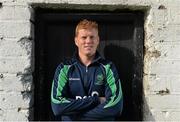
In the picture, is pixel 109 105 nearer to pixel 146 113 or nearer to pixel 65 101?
pixel 65 101

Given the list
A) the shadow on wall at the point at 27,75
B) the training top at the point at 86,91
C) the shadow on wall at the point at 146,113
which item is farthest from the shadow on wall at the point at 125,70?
the shadow on wall at the point at 27,75

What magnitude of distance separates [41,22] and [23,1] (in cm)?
26

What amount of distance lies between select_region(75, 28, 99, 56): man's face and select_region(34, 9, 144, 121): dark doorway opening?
0.35 m

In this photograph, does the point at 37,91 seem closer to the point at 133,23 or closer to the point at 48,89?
the point at 48,89

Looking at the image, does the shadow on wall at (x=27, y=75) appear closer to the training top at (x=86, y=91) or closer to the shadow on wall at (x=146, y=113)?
the training top at (x=86, y=91)

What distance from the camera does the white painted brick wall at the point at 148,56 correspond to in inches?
135

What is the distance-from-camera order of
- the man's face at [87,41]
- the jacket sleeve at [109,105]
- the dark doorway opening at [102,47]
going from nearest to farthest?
the jacket sleeve at [109,105]
the man's face at [87,41]
the dark doorway opening at [102,47]

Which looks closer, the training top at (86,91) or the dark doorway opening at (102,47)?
the training top at (86,91)

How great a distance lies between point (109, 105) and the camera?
10.4 feet

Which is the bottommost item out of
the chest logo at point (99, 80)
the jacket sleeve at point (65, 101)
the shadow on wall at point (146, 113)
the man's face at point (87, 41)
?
the shadow on wall at point (146, 113)

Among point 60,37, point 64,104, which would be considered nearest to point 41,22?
point 60,37

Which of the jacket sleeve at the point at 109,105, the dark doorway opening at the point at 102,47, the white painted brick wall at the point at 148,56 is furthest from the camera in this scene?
the dark doorway opening at the point at 102,47

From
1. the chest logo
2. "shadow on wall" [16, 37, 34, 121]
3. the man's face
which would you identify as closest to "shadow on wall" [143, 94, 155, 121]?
the chest logo

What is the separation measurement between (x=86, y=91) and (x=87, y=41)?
37cm
